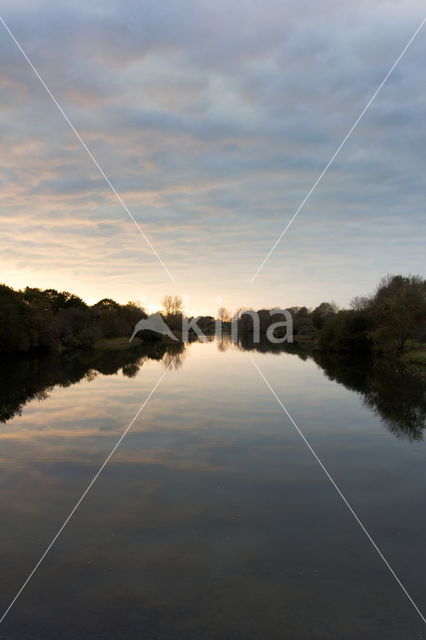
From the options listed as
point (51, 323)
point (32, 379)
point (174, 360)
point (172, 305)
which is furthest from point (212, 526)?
point (172, 305)

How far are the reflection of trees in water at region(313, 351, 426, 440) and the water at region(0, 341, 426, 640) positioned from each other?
246 mm

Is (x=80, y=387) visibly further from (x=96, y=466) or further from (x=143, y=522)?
(x=143, y=522)

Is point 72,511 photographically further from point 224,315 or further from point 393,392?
point 224,315

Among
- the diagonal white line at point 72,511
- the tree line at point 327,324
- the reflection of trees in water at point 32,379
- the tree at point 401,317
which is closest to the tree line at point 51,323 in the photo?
the tree line at point 327,324

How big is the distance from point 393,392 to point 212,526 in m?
16.4

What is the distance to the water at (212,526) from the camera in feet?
15.8

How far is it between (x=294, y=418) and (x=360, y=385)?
33.2ft

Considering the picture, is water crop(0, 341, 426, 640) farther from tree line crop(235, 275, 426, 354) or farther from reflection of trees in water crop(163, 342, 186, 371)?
tree line crop(235, 275, 426, 354)

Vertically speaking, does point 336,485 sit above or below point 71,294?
below

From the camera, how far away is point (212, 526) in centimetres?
695

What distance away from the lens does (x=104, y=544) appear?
6406mm

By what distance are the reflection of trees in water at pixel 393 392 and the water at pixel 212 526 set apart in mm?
246

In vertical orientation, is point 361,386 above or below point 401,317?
below

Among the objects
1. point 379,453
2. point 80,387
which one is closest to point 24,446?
point 379,453
